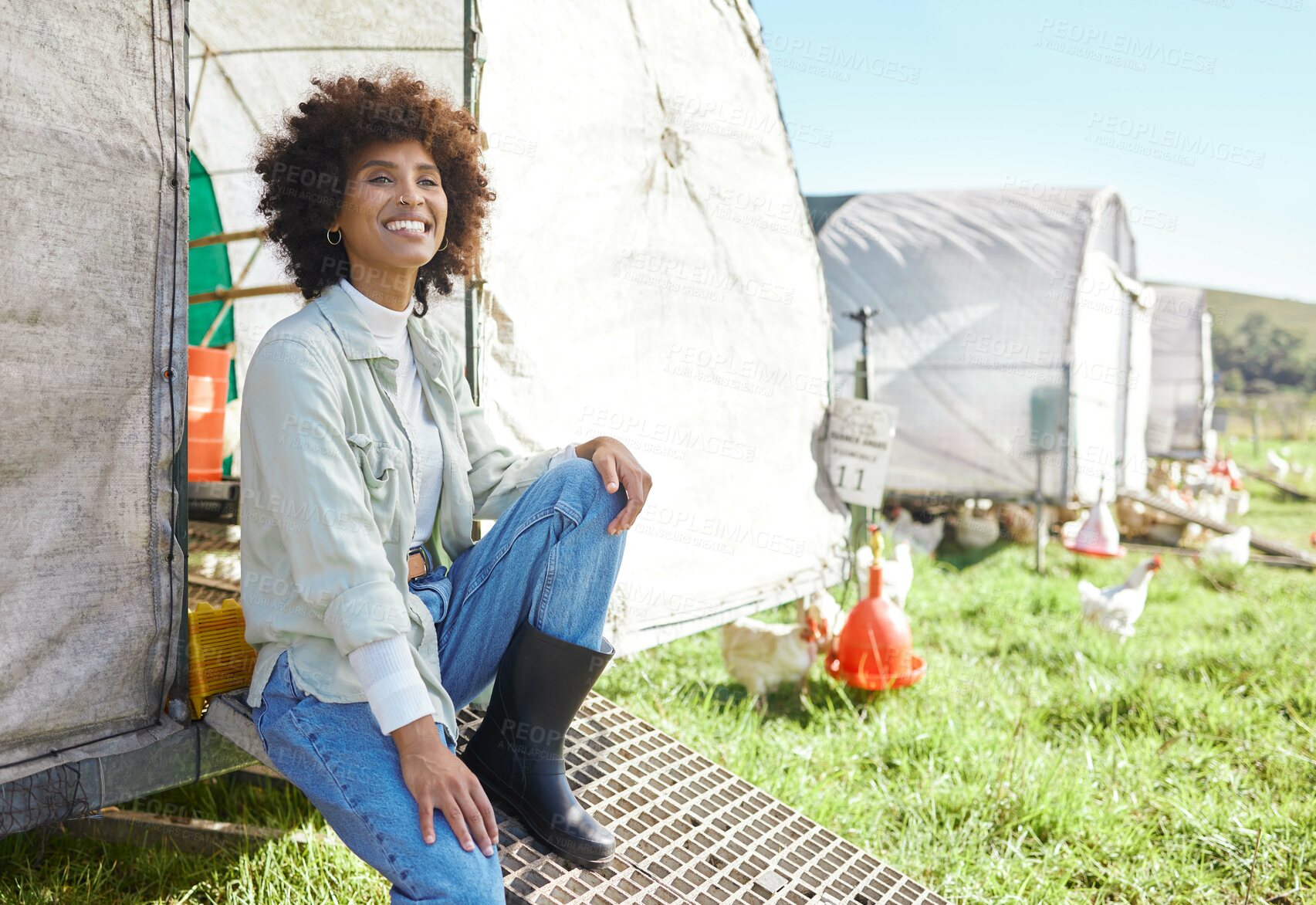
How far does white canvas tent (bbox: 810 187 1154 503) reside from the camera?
24.2ft

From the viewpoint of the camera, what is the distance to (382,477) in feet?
5.99

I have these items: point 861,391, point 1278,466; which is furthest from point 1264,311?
point 861,391

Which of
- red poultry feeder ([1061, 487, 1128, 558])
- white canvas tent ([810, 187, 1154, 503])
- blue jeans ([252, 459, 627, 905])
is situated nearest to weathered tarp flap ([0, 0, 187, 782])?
blue jeans ([252, 459, 627, 905])

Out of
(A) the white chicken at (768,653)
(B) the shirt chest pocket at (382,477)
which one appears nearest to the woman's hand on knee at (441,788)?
(B) the shirt chest pocket at (382,477)

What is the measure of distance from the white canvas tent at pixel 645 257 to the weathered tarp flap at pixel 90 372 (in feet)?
2.91

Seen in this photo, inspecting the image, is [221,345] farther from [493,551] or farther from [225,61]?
[493,551]

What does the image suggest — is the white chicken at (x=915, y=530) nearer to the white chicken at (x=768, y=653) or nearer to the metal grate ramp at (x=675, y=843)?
the white chicken at (x=768, y=653)

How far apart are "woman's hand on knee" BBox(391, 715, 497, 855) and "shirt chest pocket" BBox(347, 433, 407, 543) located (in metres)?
0.43

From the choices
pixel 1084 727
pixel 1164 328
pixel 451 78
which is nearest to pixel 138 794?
pixel 451 78

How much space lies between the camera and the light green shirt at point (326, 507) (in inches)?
63.2

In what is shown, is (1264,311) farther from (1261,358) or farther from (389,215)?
(389,215)

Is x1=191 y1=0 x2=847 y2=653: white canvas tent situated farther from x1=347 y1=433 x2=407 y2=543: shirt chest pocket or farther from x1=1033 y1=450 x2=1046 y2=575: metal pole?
x1=1033 y1=450 x2=1046 y2=575: metal pole

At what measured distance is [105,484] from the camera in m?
1.83

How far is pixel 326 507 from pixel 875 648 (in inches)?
102
